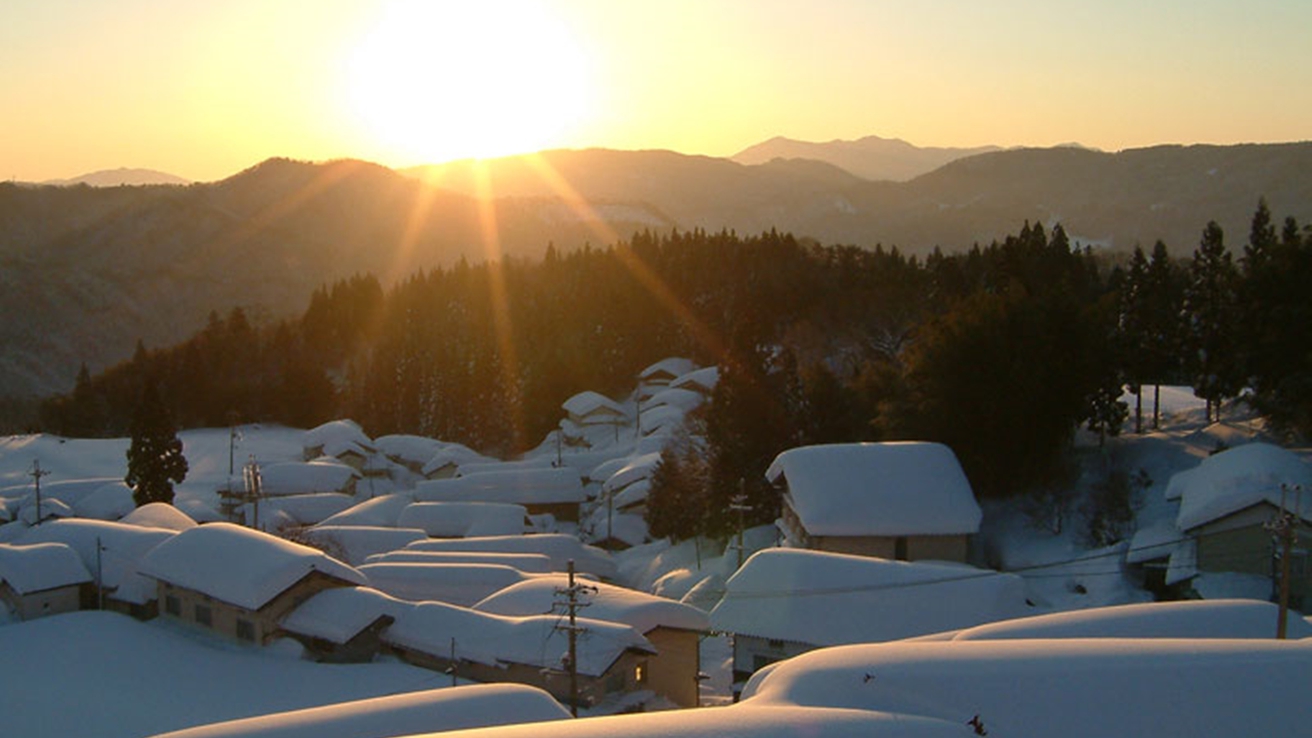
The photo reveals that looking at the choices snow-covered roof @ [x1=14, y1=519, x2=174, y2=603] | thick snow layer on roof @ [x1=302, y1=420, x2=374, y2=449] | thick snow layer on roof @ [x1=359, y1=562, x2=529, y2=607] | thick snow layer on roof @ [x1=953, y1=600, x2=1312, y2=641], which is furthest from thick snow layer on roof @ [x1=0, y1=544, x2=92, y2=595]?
thick snow layer on roof @ [x1=302, y1=420, x2=374, y2=449]

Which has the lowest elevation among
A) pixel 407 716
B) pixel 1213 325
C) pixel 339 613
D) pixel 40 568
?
pixel 40 568

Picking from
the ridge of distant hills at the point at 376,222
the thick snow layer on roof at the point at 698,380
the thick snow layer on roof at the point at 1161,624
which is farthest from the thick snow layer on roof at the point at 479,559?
the ridge of distant hills at the point at 376,222

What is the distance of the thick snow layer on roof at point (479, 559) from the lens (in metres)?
28.2

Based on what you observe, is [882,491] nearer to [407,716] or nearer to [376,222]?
[407,716]

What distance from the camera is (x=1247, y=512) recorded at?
65.1ft

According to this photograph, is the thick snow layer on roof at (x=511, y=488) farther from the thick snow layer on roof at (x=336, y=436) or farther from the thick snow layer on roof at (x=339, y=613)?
the thick snow layer on roof at (x=339, y=613)

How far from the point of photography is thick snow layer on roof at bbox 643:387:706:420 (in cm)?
5053

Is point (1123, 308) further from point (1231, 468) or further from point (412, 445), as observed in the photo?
point (412, 445)

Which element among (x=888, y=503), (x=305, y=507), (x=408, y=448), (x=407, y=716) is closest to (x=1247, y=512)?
(x=888, y=503)

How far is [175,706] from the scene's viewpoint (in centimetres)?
1794

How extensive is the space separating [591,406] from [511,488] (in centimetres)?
1391

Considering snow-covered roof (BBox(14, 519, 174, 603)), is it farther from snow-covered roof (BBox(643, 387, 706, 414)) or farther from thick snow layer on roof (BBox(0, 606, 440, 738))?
snow-covered roof (BBox(643, 387, 706, 414))

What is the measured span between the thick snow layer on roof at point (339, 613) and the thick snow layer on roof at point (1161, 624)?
39.2ft

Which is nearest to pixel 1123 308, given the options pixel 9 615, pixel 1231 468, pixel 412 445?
pixel 1231 468
